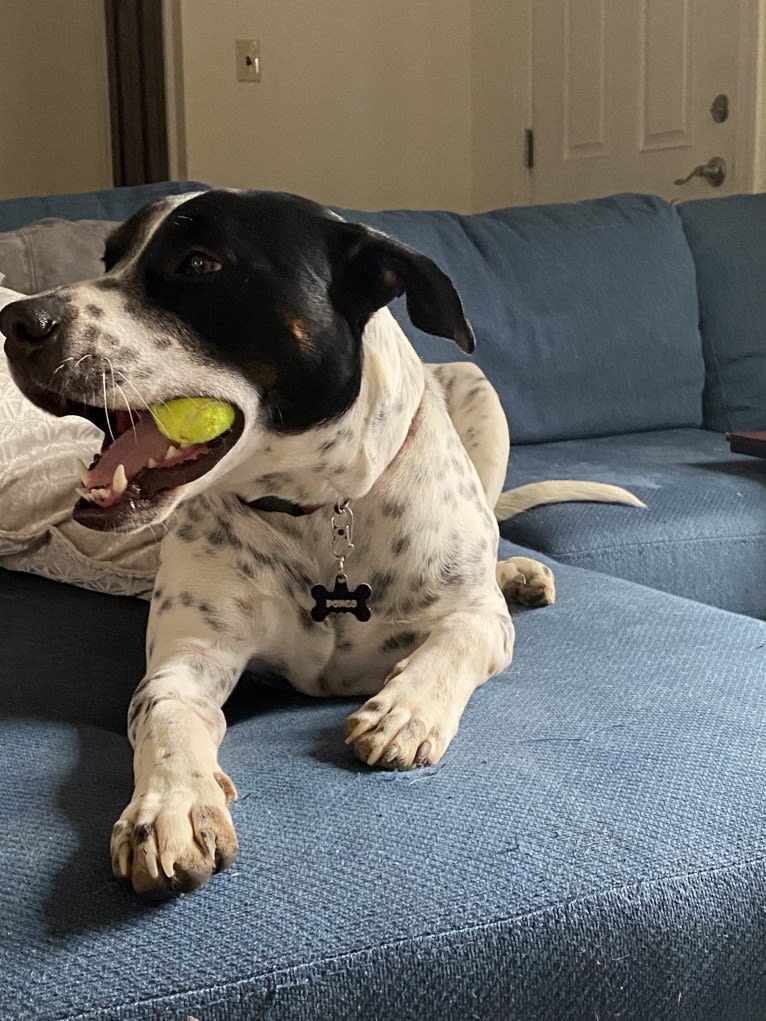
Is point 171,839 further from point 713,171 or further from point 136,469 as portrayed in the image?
point 713,171

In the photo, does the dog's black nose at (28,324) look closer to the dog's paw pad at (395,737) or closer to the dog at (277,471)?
the dog at (277,471)

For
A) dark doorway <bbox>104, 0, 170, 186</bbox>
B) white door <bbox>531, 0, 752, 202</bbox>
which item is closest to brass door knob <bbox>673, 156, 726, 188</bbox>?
white door <bbox>531, 0, 752, 202</bbox>

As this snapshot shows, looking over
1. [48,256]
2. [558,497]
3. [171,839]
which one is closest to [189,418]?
[171,839]

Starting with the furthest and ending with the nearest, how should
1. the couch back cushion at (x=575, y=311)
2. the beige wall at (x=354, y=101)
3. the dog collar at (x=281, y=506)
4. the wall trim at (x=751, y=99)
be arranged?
the beige wall at (x=354, y=101), the wall trim at (x=751, y=99), the couch back cushion at (x=575, y=311), the dog collar at (x=281, y=506)

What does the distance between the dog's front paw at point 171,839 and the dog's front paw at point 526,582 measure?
845 millimetres

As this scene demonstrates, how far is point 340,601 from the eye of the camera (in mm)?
1453

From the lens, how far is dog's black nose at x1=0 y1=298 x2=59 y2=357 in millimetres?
1221

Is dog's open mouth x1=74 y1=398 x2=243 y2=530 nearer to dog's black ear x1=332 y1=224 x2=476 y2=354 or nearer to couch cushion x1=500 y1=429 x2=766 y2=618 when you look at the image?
dog's black ear x1=332 y1=224 x2=476 y2=354

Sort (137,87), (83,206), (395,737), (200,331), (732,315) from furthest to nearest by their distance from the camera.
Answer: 1. (137,87)
2. (732,315)
3. (83,206)
4. (200,331)
5. (395,737)

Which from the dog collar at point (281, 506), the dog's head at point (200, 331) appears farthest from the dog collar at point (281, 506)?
the dog's head at point (200, 331)

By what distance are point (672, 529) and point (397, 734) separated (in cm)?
132

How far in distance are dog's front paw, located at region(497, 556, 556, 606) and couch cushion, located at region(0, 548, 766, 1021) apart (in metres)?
0.40

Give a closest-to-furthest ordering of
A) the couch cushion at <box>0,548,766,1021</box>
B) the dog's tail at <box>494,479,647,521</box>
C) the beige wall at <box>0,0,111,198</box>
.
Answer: the couch cushion at <box>0,548,766,1021</box> < the dog's tail at <box>494,479,647,521</box> < the beige wall at <box>0,0,111,198</box>

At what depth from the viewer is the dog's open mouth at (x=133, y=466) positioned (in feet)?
4.07
